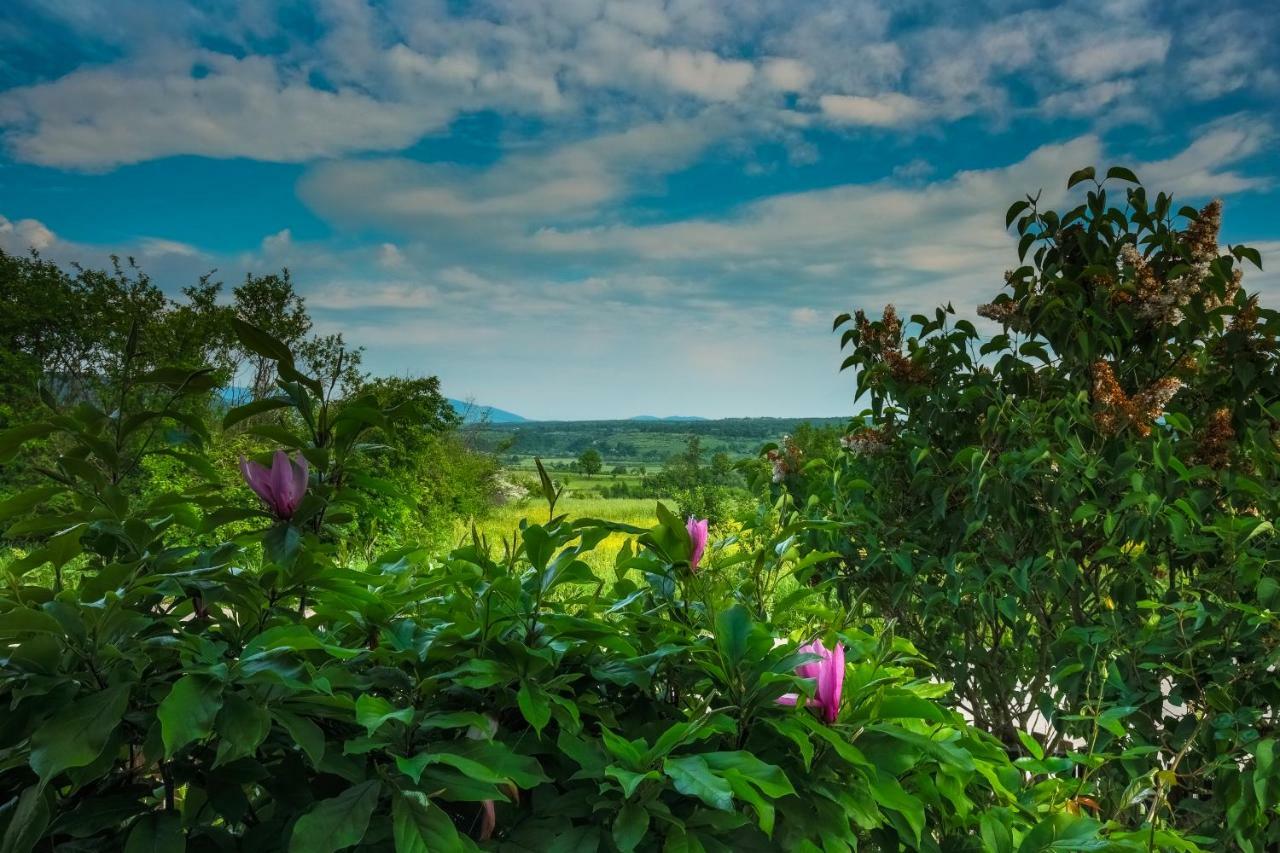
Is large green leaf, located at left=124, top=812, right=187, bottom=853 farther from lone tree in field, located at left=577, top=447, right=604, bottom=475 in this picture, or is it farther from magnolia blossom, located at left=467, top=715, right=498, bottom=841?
lone tree in field, located at left=577, top=447, right=604, bottom=475

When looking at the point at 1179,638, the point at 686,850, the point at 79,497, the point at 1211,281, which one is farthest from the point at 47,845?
the point at 1211,281

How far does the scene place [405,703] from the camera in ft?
2.72

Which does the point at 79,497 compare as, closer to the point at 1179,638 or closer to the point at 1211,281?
the point at 1179,638

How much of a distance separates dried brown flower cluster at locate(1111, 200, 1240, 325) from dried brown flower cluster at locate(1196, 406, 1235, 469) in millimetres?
244

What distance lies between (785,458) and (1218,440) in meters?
1.02

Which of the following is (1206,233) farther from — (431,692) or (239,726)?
(239,726)

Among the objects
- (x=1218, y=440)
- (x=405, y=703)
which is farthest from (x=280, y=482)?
(x=1218, y=440)

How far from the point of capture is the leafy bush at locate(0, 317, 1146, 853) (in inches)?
27.2

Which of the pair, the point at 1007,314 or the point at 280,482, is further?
the point at 1007,314

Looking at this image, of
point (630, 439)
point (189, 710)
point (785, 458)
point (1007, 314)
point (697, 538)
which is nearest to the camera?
point (189, 710)

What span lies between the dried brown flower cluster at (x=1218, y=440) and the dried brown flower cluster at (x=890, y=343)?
602 millimetres

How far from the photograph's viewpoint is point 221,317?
42.2 feet

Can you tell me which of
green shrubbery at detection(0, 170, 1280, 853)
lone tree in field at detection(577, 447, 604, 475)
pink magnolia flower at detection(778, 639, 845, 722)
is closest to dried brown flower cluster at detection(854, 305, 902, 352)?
green shrubbery at detection(0, 170, 1280, 853)

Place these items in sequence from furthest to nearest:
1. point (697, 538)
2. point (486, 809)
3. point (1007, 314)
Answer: point (1007, 314) < point (697, 538) < point (486, 809)
